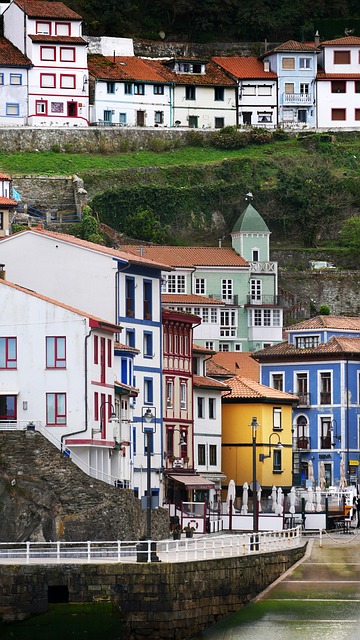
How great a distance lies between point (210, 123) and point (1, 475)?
9287 cm

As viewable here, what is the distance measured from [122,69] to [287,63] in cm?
1278

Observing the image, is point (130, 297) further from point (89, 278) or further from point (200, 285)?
point (200, 285)

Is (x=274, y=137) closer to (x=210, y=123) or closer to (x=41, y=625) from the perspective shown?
(x=210, y=123)

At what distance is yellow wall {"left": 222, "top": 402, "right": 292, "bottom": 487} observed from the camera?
110 m

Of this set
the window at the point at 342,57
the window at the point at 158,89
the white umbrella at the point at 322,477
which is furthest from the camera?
the window at the point at 342,57

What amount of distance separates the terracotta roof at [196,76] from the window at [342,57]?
7.95m

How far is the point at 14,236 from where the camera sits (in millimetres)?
94625

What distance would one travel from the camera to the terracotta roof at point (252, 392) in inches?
4395

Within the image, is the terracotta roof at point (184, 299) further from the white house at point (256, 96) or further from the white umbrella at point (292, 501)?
the white house at point (256, 96)

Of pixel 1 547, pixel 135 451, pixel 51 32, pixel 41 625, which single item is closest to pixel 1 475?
pixel 1 547

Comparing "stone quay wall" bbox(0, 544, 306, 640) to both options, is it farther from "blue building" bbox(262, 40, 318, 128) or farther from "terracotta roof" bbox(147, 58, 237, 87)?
"blue building" bbox(262, 40, 318, 128)

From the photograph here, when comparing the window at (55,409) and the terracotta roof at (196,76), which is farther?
the terracotta roof at (196,76)

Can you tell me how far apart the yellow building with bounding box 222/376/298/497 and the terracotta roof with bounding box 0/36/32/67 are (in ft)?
161

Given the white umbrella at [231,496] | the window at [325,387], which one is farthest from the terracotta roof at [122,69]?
the white umbrella at [231,496]
